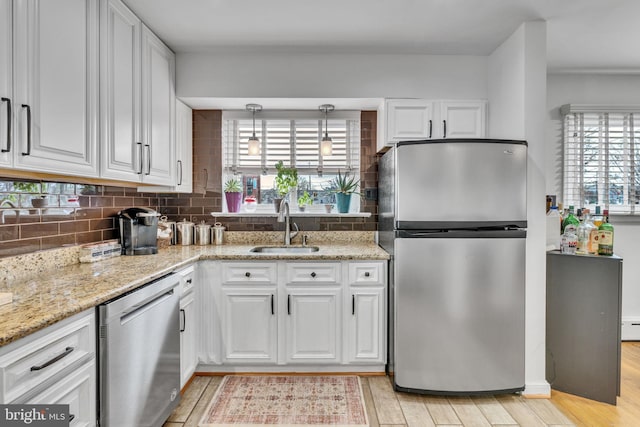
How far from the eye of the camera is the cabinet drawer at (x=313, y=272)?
2648mm

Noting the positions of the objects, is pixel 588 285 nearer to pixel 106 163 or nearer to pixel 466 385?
pixel 466 385

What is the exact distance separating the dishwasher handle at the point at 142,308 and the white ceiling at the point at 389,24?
1.67 metres

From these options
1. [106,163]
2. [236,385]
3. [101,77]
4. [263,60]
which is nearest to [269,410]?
[236,385]

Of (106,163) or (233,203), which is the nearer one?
(106,163)

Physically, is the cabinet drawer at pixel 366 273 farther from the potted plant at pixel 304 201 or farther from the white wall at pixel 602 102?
the white wall at pixel 602 102

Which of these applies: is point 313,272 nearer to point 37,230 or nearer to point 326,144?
point 326,144

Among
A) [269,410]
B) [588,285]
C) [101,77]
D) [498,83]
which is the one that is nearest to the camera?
[101,77]

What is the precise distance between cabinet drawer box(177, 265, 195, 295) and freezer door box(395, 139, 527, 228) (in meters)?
1.40

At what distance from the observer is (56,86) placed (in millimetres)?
1661

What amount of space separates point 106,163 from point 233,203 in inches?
52.9

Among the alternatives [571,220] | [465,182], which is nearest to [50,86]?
[465,182]

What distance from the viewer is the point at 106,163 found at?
205cm

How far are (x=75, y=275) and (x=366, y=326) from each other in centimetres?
177

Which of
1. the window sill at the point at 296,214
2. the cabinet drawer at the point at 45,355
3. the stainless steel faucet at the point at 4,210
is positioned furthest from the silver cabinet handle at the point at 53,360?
the window sill at the point at 296,214
